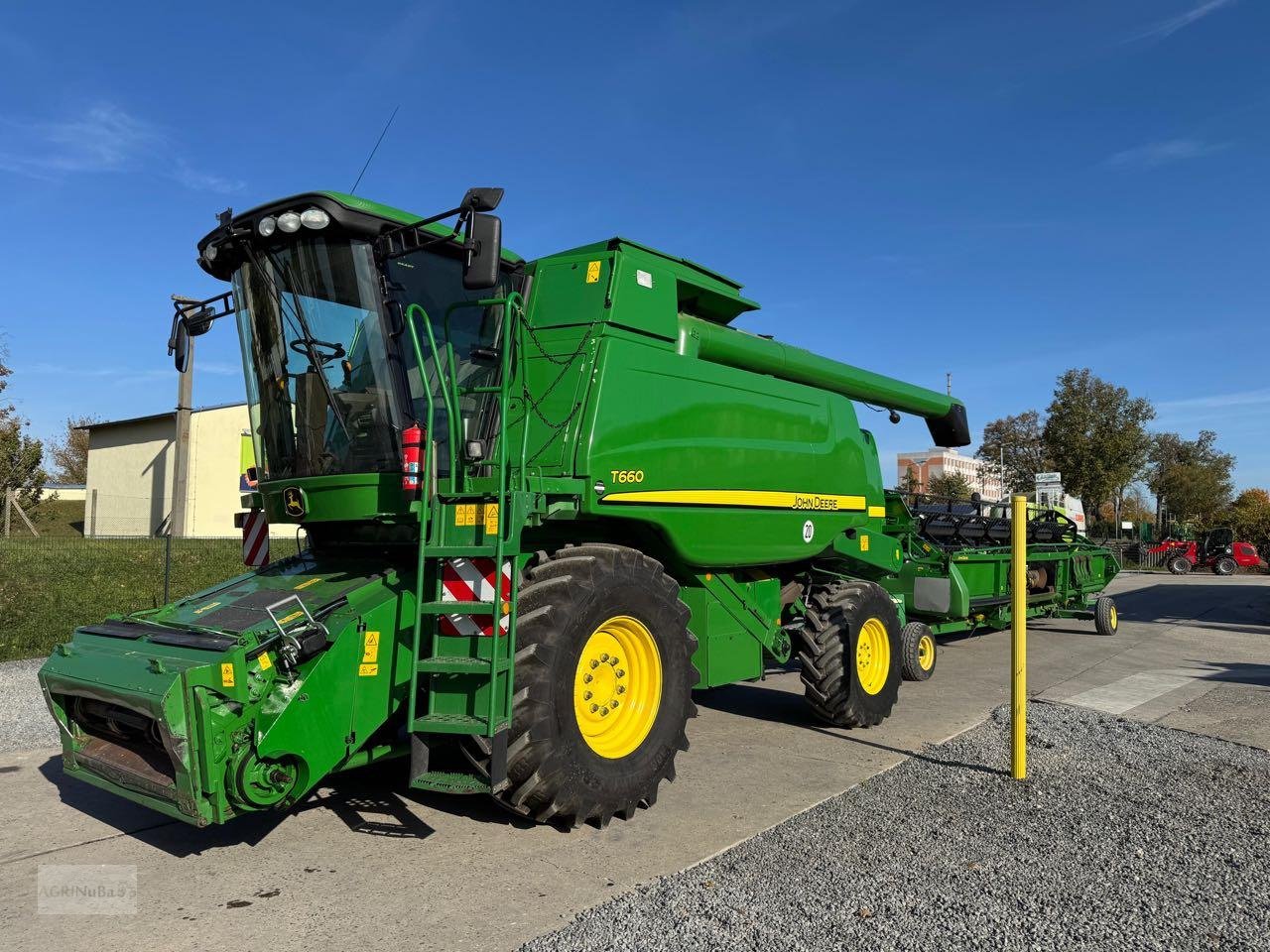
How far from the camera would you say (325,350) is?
4.80 metres

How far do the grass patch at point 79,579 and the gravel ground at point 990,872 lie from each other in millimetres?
9851

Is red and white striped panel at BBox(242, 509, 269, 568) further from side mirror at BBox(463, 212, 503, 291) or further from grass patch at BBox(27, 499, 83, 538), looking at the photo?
grass patch at BBox(27, 499, 83, 538)

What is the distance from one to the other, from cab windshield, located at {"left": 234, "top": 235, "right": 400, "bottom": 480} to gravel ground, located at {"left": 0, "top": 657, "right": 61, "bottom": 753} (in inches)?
138

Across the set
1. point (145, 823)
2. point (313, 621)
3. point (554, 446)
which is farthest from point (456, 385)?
point (145, 823)

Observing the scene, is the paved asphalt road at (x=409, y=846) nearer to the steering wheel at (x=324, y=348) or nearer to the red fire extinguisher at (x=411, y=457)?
the red fire extinguisher at (x=411, y=457)

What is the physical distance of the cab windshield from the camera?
4.69 metres

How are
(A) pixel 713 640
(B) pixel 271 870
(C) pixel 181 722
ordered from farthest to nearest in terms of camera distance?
(A) pixel 713 640 → (B) pixel 271 870 → (C) pixel 181 722

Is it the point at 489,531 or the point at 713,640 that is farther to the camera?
the point at 713,640

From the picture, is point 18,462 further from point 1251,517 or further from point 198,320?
point 1251,517

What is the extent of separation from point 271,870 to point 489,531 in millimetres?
1848

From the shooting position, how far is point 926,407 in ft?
31.1

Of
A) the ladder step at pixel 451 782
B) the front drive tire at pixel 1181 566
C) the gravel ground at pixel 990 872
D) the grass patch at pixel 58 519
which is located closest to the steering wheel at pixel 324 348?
the ladder step at pixel 451 782

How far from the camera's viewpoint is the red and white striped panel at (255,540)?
577 cm

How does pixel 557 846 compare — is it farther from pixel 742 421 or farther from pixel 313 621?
pixel 742 421
